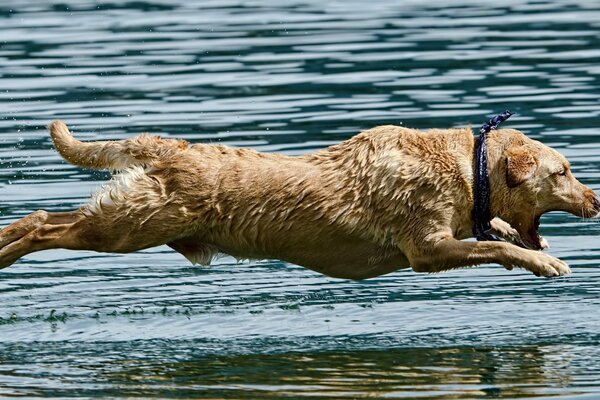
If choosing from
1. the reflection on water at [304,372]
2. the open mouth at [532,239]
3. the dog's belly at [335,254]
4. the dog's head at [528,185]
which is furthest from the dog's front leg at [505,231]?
the reflection on water at [304,372]

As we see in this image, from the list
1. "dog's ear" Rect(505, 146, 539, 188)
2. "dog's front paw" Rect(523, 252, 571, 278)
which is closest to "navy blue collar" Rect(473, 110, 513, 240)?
"dog's ear" Rect(505, 146, 539, 188)

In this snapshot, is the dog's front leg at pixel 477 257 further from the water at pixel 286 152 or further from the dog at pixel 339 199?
the water at pixel 286 152

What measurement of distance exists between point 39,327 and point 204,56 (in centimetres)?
1178

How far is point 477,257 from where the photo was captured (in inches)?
439

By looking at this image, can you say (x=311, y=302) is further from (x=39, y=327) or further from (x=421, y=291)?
(x=39, y=327)

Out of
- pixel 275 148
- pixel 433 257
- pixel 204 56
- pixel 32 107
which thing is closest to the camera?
pixel 433 257

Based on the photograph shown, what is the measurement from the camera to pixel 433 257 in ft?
36.9

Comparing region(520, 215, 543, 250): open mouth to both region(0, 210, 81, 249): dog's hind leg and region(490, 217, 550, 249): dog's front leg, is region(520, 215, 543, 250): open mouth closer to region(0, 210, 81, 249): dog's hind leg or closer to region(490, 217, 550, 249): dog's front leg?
region(490, 217, 550, 249): dog's front leg

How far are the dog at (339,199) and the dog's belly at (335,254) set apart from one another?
0.01 m

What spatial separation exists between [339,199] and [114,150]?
1.74m

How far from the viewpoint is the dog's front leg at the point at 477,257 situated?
35.9 feet

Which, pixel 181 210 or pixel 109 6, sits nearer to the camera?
pixel 181 210

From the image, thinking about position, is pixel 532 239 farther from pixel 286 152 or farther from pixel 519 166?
pixel 286 152

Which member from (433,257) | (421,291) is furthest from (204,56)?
(433,257)
